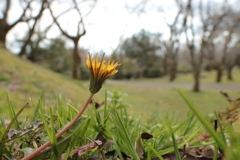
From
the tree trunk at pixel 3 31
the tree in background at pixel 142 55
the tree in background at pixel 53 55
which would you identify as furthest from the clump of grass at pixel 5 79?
the tree in background at pixel 142 55

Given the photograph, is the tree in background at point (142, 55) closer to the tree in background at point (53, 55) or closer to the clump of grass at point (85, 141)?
the tree in background at point (53, 55)

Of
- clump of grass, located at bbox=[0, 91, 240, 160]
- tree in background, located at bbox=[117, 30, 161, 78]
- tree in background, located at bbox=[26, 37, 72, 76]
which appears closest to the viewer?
clump of grass, located at bbox=[0, 91, 240, 160]

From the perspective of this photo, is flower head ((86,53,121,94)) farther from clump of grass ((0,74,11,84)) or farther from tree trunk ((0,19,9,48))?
tree trunk ((0,19,9,48))

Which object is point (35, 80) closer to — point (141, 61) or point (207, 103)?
point (207, 103)

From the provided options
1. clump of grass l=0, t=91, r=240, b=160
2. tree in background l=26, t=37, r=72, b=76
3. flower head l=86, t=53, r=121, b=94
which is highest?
tree in background l=26, t=37, r=72, b=76

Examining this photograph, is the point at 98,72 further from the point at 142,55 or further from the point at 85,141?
the point at 142,55

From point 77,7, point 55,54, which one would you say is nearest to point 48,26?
point 55,54

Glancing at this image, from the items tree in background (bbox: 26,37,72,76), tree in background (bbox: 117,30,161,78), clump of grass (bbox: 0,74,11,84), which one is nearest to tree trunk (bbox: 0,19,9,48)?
tree in background (bbox: 26,37,72,76)

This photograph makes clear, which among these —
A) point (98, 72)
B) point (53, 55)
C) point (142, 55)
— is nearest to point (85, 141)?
point (98, 72)
